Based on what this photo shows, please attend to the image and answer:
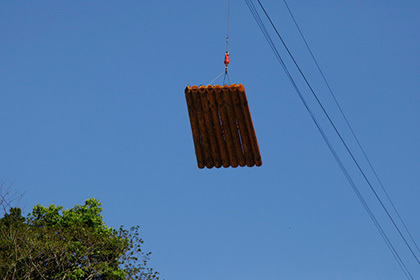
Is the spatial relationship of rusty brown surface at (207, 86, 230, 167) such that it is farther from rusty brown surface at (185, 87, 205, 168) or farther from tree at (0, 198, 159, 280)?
tree at (0, 198, 159, 280)

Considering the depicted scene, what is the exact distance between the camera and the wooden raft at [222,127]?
15039 mm

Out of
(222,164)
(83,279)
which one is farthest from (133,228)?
(222,164)

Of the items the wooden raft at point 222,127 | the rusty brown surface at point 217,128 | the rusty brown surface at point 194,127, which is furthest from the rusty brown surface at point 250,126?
the rusty brown surface at point 194,127

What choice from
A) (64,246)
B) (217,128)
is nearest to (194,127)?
(217,128)

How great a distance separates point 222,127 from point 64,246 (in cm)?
1993

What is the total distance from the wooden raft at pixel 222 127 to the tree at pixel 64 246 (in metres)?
19.0

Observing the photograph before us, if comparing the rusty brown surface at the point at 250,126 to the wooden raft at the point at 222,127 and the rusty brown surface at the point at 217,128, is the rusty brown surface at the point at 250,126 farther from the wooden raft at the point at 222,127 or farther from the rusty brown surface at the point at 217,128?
the rusty brown surface at the point at 217,128

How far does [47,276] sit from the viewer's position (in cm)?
3278

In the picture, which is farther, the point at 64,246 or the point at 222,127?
the point at 64,246

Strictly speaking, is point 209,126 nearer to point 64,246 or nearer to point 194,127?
point 194,127

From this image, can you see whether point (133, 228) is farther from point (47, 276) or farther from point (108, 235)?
point (47, 276)

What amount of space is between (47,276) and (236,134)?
20.6m

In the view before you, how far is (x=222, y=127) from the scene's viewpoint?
1566cm

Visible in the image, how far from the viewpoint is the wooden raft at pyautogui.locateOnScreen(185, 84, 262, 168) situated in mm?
15039
